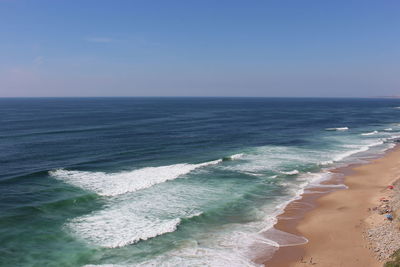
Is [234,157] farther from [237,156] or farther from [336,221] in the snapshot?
[336,221]

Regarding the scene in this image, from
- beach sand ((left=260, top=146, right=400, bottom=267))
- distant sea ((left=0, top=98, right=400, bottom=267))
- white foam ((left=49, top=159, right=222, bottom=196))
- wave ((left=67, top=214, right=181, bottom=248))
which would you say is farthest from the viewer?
white foam ((left=49, top=159, right=222, bottom=196))

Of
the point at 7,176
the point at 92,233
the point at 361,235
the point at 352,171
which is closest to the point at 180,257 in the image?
the point at 92,233

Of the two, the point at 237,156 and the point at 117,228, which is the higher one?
the point at 237,156

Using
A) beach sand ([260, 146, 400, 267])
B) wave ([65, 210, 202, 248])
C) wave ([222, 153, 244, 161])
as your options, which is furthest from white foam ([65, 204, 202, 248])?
wave ([222, 153, 244, 161])

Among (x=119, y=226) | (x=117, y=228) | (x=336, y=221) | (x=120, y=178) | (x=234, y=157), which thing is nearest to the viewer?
(x=117, y=228)

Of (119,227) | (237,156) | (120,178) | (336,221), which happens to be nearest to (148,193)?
(120,178)

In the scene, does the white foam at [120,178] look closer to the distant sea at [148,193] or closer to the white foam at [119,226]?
the distant sea at [148,193]

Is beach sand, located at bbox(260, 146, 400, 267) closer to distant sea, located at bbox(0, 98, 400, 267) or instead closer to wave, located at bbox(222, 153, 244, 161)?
distant sea, located at bbox(0, 98, 400, 267)
